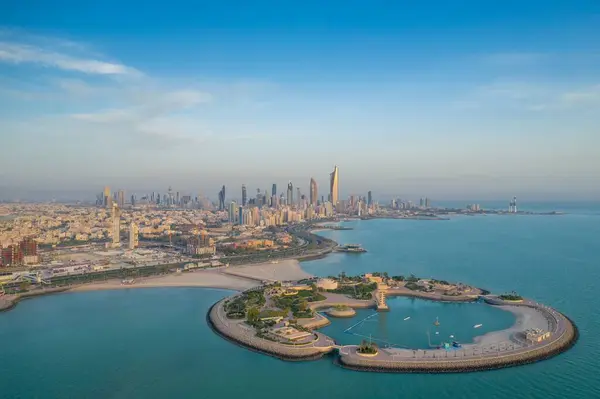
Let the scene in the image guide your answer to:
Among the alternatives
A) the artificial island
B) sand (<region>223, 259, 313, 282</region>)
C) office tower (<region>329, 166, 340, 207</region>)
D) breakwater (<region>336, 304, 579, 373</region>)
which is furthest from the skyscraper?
breakwater (<region>336, 304, 579, 373</region>)

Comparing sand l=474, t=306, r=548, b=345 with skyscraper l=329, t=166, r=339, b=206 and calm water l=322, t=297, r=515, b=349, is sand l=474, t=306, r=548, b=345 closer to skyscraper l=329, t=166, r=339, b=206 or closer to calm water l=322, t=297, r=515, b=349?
calm water l=322, t=297, r=515, b=349

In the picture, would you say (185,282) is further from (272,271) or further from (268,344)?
(268,344)

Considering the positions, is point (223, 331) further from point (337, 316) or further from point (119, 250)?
point (119, 250)

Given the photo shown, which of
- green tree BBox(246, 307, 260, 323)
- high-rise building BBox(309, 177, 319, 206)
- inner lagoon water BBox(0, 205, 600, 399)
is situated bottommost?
inner lagoon water BBox(0, 205, 600, 399)

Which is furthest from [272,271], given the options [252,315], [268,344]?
[268,344]

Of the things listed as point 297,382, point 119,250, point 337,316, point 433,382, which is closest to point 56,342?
point 297,382

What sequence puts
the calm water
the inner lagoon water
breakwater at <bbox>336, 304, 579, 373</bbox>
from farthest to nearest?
the calm water → breakwater at <bbox>336, 304, 579, 373</bbox> → the inner lagoon water
